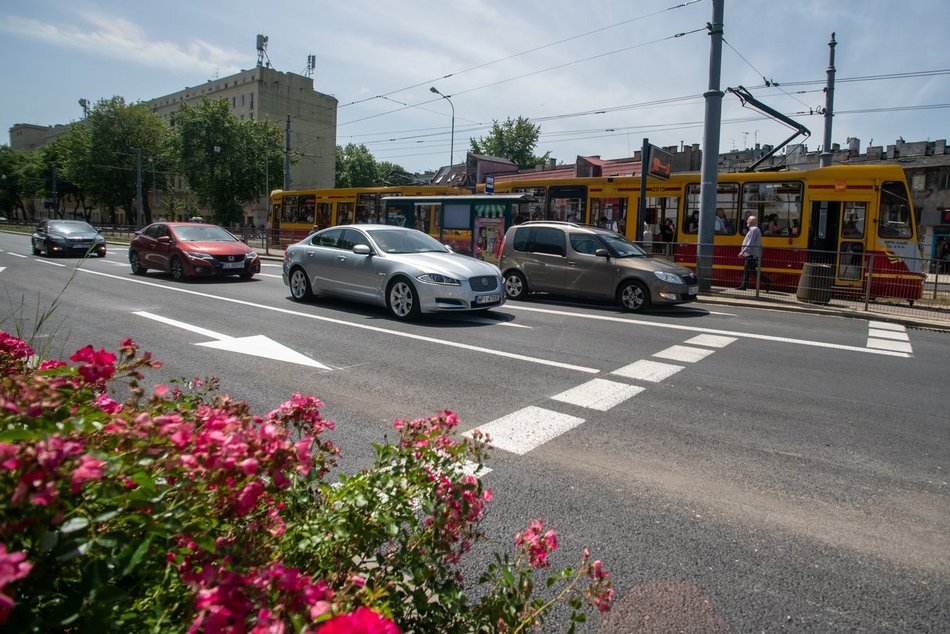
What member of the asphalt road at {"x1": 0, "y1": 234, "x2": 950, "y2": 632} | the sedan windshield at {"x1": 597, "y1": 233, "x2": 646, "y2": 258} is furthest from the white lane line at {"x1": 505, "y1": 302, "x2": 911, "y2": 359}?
the sedan windshield at {"x1": 597, "y1": 233, "x2": 646, "y2": 258}

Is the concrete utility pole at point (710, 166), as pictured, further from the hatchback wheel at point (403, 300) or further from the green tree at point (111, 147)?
the green tree at point (111, 147)

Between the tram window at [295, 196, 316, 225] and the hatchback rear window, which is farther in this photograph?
the tram window at [295, 196, 316, 225]

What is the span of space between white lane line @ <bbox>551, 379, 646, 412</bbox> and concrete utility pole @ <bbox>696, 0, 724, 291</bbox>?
10348 mm

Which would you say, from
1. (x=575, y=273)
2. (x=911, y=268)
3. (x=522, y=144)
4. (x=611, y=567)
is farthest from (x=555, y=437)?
(x=522, y=144)

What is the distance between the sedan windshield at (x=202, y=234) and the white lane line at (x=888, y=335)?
50.7 feet

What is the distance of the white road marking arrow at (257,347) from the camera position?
735 cm

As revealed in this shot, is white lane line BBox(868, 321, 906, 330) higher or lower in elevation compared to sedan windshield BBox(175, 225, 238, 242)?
lower

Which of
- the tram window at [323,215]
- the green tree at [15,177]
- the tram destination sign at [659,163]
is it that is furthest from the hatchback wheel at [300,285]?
the green tree at [15,177]

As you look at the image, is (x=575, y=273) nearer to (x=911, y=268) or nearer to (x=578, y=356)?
(x=578, y=356)

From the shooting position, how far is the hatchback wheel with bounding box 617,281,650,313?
12.4 m

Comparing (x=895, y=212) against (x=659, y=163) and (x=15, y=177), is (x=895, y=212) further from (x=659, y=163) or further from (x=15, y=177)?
(x=15, y=177)

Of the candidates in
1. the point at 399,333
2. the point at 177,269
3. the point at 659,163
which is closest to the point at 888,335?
the point at 659,163

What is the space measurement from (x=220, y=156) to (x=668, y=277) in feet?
160

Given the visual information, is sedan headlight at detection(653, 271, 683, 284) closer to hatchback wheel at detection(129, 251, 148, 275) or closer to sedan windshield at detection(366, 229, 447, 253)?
sedan windshield at detection(366, 229, 447, 253)
